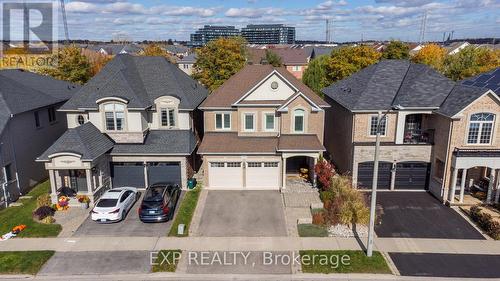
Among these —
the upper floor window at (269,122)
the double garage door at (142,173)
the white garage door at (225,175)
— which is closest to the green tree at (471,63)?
the upper floor window at (269,122)

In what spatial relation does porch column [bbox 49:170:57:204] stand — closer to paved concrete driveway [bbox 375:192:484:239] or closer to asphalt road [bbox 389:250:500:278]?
paved concrete driveway [bbox 375:192:484:239]

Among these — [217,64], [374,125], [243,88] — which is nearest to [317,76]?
[217,64]

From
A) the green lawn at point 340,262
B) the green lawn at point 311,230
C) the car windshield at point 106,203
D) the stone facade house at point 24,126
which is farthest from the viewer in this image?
the stone facade house at point 24,126

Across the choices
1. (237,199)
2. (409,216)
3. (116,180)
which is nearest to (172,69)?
(116,180)

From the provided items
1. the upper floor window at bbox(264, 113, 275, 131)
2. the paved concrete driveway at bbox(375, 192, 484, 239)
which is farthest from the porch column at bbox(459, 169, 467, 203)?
the upper floor window at bbox(264, 113, 275, 131)

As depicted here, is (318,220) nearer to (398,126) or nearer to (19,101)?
(398,126)

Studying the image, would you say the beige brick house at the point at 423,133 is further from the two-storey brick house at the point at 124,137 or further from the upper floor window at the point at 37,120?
the upper floor window at the point at 37,120
